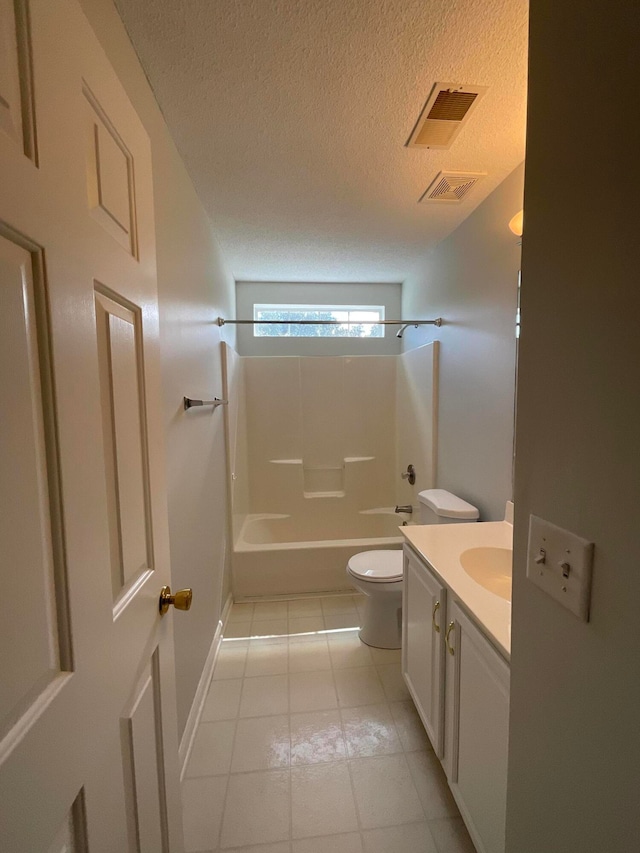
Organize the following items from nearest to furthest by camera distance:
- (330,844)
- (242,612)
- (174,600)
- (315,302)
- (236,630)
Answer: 1. (174,600)
2. (330,844)
3. (236,630)
4. (242,612)
5. (315,302)

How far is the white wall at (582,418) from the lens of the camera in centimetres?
48

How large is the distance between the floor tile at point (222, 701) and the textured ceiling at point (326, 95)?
246 centimetres

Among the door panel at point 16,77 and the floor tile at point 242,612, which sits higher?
the door panel at point 16,77

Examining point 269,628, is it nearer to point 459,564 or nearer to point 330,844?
point 330,844

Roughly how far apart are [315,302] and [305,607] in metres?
→ 2.56

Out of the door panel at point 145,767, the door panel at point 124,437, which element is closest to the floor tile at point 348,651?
the door panel at point 145,767

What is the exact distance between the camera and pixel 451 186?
178cm

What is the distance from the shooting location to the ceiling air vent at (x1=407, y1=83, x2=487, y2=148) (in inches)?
48.4

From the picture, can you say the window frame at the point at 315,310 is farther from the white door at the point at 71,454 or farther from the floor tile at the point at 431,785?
the floor tile at the point at 431,785

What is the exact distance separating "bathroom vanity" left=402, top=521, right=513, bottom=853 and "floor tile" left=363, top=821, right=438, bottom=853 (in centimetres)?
19

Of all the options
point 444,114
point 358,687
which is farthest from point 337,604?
point 444,114

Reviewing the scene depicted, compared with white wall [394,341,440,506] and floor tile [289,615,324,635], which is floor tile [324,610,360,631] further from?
white wall [394,341,440,506]

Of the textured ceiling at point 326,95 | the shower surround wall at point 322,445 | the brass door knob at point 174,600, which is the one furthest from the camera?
the shower surround wall at point 322,445

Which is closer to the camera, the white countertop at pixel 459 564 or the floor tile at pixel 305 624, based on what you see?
the white countertop at pixel 459 564
